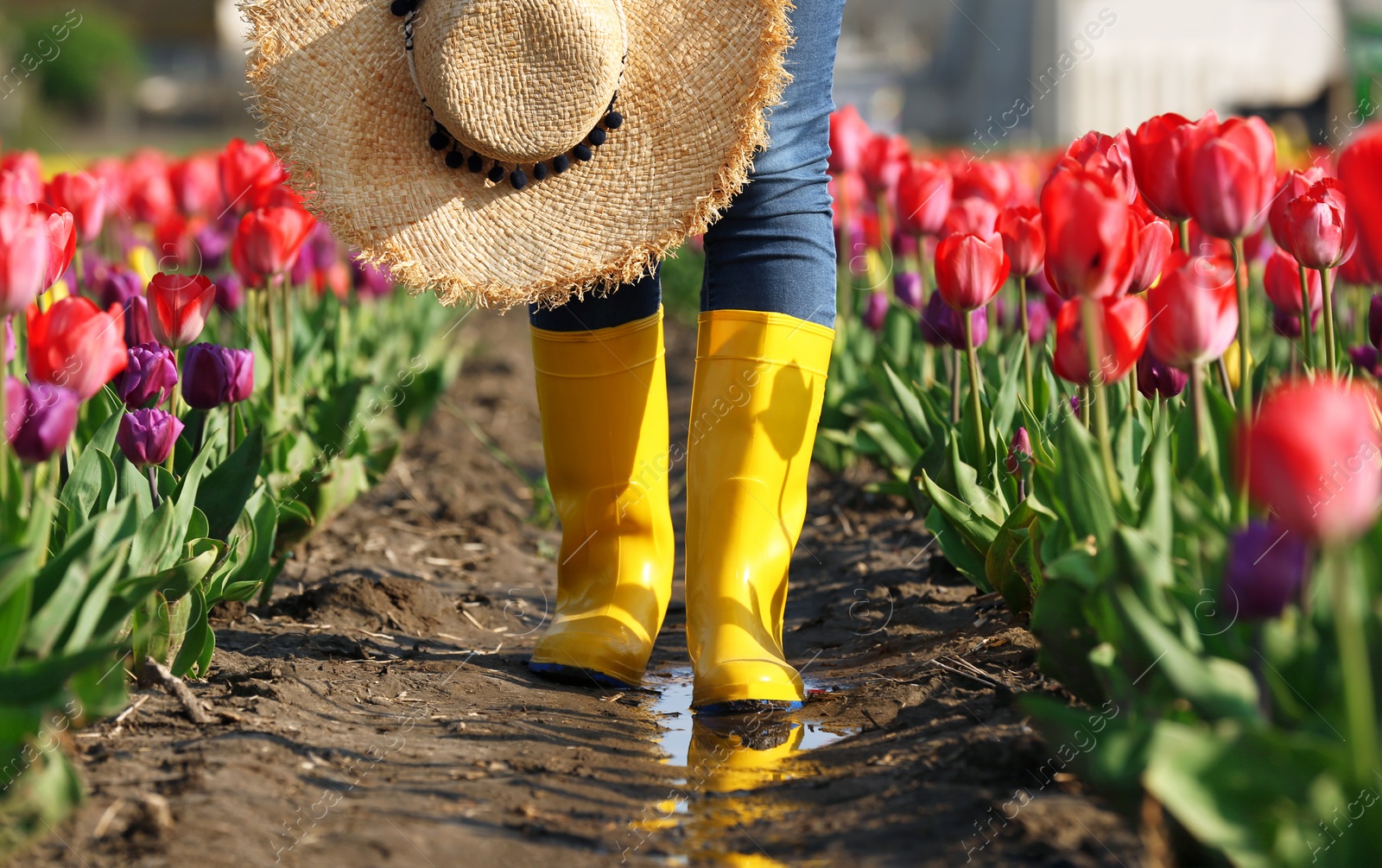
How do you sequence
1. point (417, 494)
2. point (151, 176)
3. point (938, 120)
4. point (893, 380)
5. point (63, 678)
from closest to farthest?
point (63, 678), point (893, 380), point (417, 494), point (151, 176), point (938, 120)

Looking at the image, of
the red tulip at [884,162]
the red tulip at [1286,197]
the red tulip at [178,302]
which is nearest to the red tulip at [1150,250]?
the red tulip at [1286,197]

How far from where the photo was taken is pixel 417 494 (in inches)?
145

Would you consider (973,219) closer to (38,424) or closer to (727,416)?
(727,416)

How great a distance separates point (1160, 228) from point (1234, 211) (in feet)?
1.07

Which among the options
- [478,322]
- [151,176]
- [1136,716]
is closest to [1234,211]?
[1136,716]

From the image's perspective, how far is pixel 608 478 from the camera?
7.31ft

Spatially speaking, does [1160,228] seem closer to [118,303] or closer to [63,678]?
[63,678]

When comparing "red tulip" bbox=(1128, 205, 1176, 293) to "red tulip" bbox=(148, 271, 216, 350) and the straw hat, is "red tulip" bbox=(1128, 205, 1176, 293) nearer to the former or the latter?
the straw hat

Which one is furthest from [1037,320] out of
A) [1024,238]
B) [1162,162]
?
[1162,162]

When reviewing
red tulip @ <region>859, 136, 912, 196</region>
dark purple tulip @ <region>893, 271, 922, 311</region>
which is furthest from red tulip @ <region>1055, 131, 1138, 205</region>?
red tulip @ <region>859, 136, 912, 196</region>

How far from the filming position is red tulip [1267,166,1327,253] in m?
1.81

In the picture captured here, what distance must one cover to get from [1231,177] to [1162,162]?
18 cm

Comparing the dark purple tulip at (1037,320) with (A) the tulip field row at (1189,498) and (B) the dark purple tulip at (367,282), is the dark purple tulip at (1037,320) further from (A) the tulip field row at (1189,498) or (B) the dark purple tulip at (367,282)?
(B) the dark purple tulip at (367,282)

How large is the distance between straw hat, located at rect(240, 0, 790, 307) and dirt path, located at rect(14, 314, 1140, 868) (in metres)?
0.59
